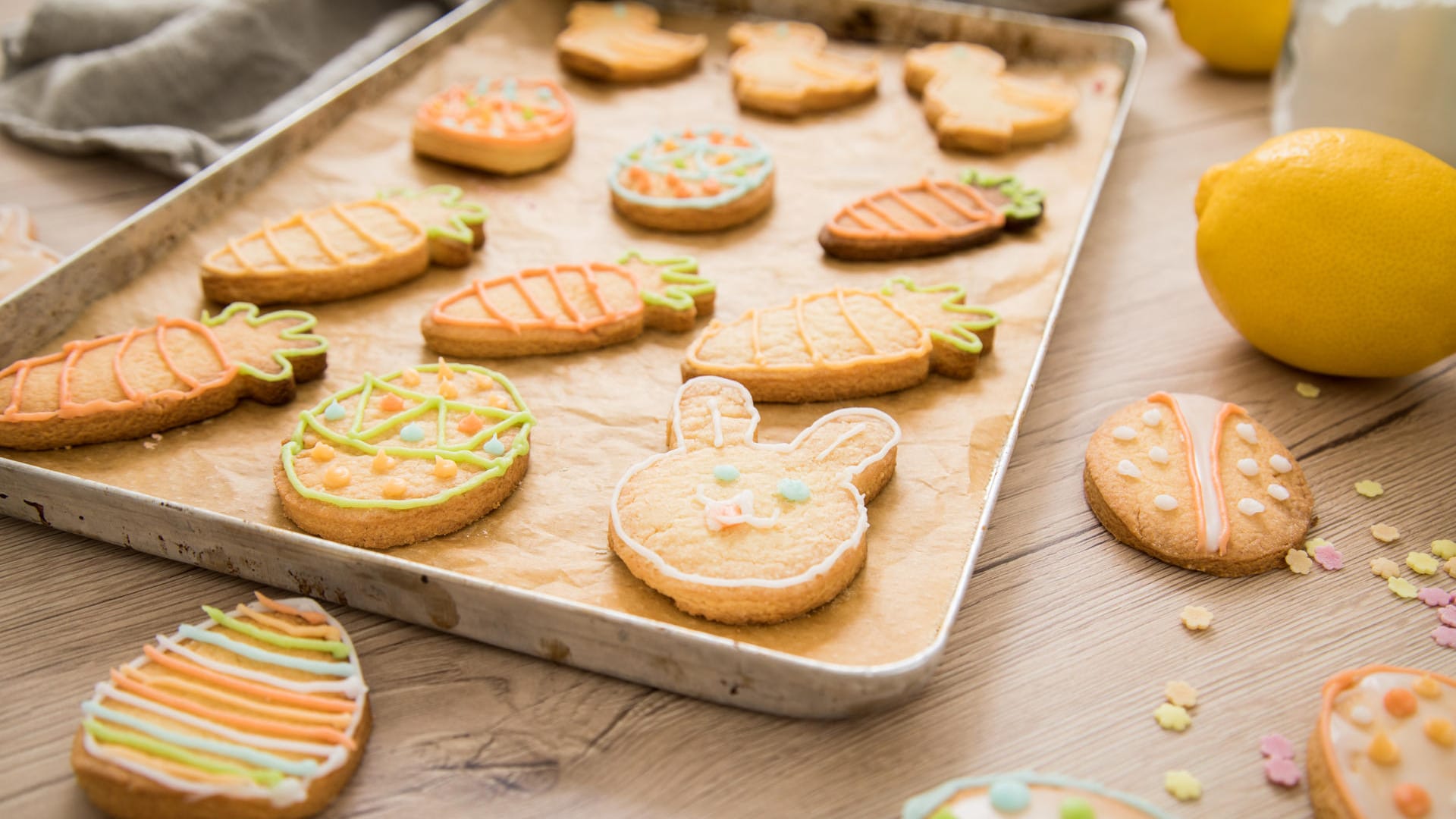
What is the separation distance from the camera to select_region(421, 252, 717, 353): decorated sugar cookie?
232 centimetres

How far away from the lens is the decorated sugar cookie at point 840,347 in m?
2.20

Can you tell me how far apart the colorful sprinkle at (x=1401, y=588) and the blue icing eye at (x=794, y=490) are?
0.94m

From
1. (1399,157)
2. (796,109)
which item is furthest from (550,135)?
(1399,157)

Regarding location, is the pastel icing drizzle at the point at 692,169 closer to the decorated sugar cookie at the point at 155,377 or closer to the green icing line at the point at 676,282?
the green icing line at the point at 676,282

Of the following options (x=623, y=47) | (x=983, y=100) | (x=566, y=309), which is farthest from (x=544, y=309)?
(x=983, y=100)

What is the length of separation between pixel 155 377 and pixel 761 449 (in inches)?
43.7

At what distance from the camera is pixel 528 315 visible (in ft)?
7.73

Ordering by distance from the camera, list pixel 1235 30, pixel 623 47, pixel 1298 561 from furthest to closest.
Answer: pixel 1235 30
pixel 623 47
pixel 1298 561

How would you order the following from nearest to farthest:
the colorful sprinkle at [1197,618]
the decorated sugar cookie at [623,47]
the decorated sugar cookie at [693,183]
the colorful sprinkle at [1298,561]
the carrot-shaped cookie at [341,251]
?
the colorful sprinkle at [1197,618]
the colorful sprinkle at [1298,561]
the carrot-shaped cookie at [341,251]
the decorated sugar cookie at [693,183]
the decorated sugar cookie at [623,47]

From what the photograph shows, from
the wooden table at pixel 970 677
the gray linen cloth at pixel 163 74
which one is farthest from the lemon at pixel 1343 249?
the gray linen cloth at pixel 163 74

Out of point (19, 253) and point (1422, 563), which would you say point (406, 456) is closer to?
point (19, 253)

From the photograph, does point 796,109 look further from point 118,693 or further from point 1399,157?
point 118,693

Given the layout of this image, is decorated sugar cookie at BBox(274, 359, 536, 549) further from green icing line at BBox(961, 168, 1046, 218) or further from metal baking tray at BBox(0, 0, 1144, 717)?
green icing line at BBox(961, 168, 1046, 218)

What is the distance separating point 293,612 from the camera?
1735 mm
